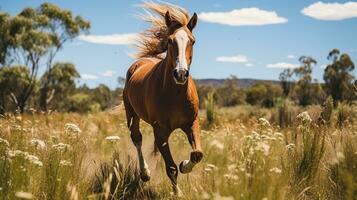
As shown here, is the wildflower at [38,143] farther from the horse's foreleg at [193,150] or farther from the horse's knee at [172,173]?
the horse's foreleg at [193,150]

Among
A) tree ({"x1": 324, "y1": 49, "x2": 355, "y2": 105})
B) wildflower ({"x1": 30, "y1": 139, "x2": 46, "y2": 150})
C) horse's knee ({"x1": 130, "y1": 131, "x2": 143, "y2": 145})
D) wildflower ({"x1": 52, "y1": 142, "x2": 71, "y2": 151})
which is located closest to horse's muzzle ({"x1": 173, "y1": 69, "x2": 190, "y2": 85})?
wildflower ({"x1": 52, "y1": 142, "x2": 71, "y2": 151})

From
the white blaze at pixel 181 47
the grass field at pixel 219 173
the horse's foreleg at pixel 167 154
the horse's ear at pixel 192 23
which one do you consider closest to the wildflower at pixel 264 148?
the grass field at pixel 219 173

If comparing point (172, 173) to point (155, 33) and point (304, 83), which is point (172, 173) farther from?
point (304, 83)

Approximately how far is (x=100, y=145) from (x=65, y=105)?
53.7m

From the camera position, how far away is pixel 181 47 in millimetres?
5359

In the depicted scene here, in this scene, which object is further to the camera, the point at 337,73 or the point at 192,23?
the point at 337,73

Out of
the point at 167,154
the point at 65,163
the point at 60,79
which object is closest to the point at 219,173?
the point at 65,163

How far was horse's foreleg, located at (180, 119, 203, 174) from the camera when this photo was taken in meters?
5.54

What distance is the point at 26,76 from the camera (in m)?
46.7

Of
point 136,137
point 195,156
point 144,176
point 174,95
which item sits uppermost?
point 174,95

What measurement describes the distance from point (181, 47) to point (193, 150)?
4.19 ft

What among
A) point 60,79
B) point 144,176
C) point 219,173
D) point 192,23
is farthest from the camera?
point 60,79

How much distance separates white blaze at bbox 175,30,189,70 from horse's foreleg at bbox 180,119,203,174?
1112 mm


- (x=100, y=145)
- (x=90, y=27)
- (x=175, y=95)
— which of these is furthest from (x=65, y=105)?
(x=175, y=95)
